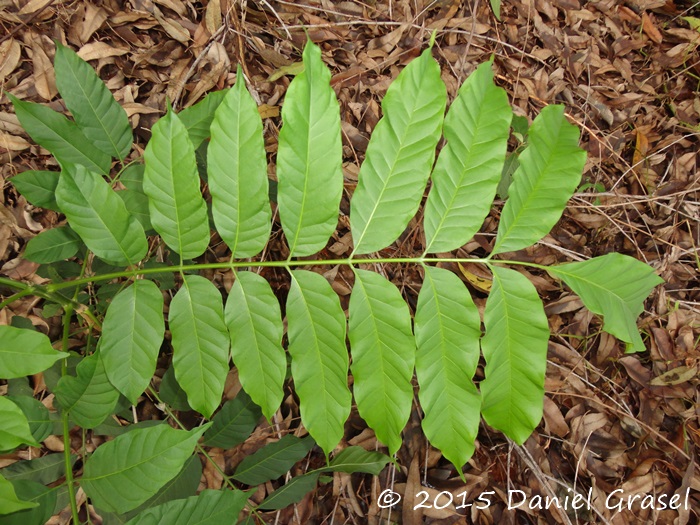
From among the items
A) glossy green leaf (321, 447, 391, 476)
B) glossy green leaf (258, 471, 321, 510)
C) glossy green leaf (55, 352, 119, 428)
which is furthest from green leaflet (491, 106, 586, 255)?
glossy green leaf (55, 352, 119, 428)

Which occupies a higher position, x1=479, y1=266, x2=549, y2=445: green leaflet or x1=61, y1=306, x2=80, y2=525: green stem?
x1=479, y1=266, x2=549, y2=445: green leaflet

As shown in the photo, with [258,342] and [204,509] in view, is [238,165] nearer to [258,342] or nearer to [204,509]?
[258,342]

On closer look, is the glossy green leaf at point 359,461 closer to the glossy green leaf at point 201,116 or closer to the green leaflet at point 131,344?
the green leaflet at point 131,344

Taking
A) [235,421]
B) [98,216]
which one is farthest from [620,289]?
[98,216]

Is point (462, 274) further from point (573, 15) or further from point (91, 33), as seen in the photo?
point (91, 33)

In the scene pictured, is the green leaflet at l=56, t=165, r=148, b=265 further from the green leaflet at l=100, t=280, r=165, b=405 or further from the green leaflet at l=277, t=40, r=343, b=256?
the green leaflet at l=277, t=40, r=343, b=256

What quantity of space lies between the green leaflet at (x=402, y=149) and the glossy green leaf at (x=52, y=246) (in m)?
0.88

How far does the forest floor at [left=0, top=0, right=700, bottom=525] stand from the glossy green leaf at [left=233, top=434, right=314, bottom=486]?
33cm

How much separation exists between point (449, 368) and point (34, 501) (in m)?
1.09

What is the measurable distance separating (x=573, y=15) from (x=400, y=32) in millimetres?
911

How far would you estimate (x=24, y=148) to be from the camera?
1.91 metres

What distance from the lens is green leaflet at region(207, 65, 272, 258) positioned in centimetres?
122

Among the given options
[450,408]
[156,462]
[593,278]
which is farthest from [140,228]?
[593,278]
